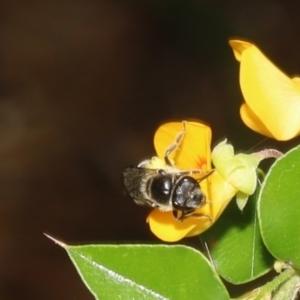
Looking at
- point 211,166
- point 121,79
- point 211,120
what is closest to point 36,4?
point 121,79

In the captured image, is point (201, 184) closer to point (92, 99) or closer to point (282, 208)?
point (282, 208)

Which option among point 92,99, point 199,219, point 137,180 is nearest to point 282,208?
point 199,219

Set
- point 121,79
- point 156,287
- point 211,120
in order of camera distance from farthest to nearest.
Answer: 1. point 121,79
2. point 211,120
3. point 156,287

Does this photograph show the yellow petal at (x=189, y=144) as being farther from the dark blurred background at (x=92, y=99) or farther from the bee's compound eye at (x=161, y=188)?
the dark blurred background at (x=92, y=99)

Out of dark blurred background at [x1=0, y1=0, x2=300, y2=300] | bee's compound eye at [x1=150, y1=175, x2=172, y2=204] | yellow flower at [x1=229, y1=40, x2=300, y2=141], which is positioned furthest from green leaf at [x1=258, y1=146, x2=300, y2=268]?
dark blurred background at [x1=0, y1=0, x2=300, y2=300]

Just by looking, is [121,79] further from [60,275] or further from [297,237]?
[297,237]

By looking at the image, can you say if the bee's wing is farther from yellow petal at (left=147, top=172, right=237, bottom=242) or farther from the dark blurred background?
the dark blurred background
